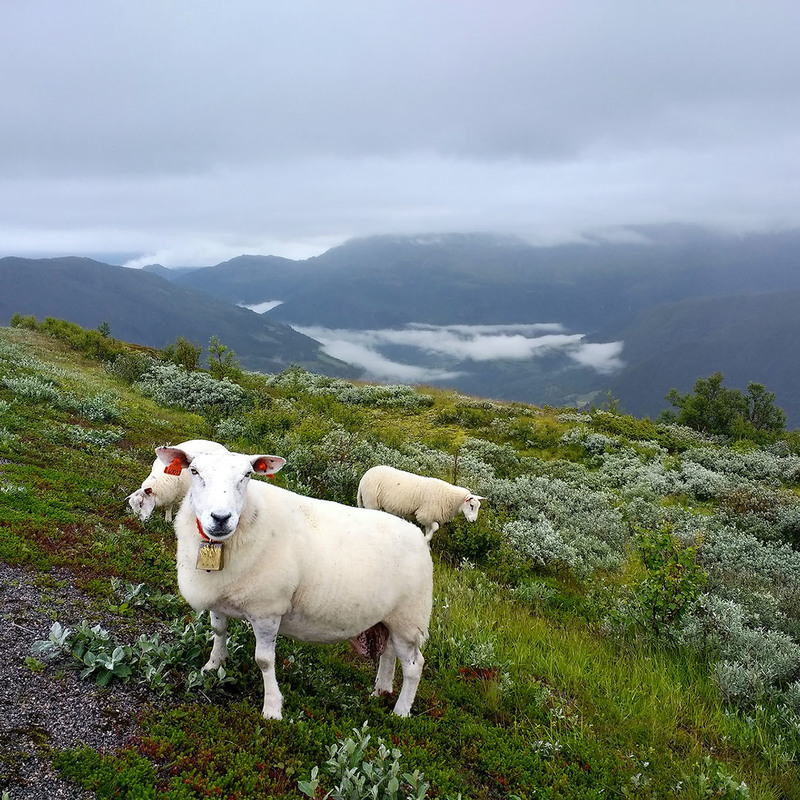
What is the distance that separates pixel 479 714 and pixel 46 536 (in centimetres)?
605

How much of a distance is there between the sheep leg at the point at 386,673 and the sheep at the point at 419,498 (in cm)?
616

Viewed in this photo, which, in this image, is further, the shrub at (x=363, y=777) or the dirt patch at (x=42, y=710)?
the shrub at (x=363, y=777)

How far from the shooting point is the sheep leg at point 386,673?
585 centimetres

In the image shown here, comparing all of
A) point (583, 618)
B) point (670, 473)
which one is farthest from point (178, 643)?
point (670, 473)

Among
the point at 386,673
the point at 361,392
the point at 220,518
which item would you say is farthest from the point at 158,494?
the point at 361,392

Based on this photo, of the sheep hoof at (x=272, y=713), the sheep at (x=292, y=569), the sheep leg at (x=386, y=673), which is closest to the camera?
the sheep at (x=292, y=569)

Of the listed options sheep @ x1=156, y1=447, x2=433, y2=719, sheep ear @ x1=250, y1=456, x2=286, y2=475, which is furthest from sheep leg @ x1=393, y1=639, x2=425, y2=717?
sheep ear @ x1=250, y1=456, x2=286, y2=475

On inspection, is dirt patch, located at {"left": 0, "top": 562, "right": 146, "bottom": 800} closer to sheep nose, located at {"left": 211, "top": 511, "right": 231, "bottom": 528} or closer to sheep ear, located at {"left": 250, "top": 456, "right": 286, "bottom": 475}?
sheep nose, located at {"left": 211, "top": 511, "right": 231, "bottom": 528}

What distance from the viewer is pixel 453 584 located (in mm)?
9258

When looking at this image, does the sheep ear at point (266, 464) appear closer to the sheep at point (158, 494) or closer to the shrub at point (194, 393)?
the sheep at point (158, 494)

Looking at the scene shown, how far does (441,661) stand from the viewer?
6688mm

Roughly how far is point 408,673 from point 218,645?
6.41 feet

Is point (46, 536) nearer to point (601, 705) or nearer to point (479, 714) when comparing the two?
point (479, 714)

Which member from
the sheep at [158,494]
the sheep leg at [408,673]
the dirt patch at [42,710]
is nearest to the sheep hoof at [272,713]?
the dirt patch at [42,710]
